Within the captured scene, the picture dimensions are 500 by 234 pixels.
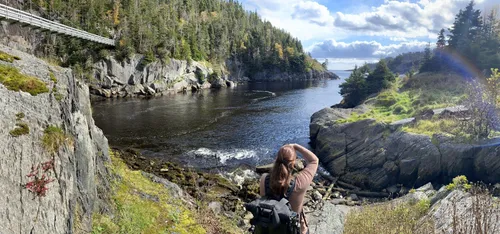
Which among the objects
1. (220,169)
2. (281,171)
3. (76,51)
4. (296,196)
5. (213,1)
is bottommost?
(220,169)

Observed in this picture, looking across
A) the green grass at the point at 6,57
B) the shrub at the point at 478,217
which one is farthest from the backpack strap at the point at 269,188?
the green grass at the point at 6,57

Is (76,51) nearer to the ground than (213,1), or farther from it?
nearer to the ground

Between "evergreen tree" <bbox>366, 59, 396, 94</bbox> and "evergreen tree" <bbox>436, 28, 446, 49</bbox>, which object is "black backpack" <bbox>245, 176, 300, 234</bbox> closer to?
"evergreen tree" <bbox>366, 59, 396, 94</bbox>

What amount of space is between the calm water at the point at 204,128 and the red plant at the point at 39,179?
18320mm

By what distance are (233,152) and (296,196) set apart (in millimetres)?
23886

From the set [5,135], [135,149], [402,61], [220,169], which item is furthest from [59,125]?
[402,61]

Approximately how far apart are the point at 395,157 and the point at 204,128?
21480 millimetres

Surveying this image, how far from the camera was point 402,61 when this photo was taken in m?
177

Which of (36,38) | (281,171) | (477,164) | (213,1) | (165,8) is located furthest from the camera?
(213,1)

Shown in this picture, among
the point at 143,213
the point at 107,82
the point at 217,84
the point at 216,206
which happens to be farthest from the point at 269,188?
the point at 217,84

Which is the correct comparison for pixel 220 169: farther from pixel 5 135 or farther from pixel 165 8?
pixel 165 8

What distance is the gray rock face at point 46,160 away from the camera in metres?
5.50

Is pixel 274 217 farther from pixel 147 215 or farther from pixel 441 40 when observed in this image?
pixel 441 40

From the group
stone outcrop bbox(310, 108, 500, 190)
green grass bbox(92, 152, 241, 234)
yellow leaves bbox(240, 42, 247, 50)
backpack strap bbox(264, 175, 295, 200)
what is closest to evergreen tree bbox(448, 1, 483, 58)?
stone outcrop bbox(310, 108, 500, 190)
